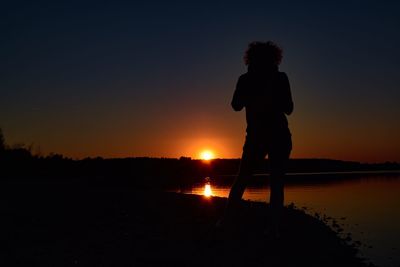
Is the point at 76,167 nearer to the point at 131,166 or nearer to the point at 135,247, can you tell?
the point at 131,166

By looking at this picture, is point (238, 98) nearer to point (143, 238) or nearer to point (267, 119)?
point (267, 119)

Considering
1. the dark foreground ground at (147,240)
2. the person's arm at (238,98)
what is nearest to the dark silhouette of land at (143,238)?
the dark foreground ground at (147,240)

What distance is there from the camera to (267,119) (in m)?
7.38

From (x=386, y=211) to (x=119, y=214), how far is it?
20011mm

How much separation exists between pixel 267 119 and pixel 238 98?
648mm

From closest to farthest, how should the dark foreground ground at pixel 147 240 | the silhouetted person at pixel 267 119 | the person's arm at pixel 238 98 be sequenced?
1. the dark foreground ground at pixel 147 240
2. the silhouetted person at pixel 267 119
3. the person's arm at pixel 238 98

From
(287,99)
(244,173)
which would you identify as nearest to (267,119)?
(287,99)

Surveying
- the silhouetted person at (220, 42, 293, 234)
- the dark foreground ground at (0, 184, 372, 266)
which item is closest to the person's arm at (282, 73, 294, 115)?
the silhouetted person at (220, 42, 293, 234)

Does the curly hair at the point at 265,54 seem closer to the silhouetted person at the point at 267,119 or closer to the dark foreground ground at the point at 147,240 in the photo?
the silhouetted person at the point at 267,119

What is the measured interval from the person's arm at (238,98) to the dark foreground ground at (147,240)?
2152mm

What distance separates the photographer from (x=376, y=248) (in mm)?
13828

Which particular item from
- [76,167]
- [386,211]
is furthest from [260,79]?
[76,167]

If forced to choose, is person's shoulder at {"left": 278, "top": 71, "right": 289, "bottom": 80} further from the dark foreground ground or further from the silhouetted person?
the dark foreground ground

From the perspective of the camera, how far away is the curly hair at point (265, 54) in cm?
759
